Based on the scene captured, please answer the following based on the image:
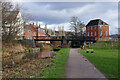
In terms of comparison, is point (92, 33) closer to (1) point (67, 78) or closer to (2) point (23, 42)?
(2) point (23, 42)

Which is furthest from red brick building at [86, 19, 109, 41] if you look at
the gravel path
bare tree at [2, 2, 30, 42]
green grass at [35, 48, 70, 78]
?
→ the gravel path

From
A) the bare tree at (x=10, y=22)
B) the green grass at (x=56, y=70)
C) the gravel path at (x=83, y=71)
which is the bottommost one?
the green grass at (x=56, y=70)

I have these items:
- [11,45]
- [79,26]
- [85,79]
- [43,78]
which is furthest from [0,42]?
[79,26]

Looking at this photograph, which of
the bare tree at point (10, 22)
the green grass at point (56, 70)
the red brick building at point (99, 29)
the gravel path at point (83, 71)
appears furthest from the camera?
the red brick building at point (99, 29)

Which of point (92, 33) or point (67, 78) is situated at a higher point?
point (92, 33)

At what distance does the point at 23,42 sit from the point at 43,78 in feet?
104

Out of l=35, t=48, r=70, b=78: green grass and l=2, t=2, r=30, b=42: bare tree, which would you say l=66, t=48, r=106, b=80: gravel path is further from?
l=2, t=2, r=30, b=42: bare tree

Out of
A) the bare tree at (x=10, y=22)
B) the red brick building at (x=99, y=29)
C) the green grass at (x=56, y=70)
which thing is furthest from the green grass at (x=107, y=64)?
the red brick building at (x=99, y=29)

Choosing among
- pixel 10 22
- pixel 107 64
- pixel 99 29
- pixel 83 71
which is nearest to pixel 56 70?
pixel 83 71

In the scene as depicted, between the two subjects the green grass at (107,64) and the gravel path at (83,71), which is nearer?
the gravel path at (83,71)

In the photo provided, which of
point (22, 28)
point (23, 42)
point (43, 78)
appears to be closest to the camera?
point (43, 78)

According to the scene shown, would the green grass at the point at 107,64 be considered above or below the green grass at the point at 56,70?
above

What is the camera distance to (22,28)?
31.0 meters

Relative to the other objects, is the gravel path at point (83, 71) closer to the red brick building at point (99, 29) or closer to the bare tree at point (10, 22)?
the bare tree at point (10, 22)
